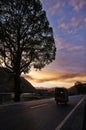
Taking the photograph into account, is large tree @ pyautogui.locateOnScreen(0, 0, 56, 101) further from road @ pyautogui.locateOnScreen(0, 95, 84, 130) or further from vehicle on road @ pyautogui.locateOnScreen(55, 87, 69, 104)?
road @ pyautogui.locateOnScreen(0, 95, 84, 130)

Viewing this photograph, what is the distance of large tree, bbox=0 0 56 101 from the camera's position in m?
58.2

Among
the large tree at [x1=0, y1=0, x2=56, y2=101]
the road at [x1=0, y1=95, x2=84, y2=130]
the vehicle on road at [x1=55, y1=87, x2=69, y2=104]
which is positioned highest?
the large tree at [x1=0, y1=0, x2=56, y2=101]

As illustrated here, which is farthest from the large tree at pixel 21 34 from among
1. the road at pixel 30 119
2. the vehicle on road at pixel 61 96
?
the road at pixel 30 119

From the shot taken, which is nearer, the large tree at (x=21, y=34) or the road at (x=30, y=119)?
the road at (x=30, y=119)

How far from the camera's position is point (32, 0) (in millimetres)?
59094

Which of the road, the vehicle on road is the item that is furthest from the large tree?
the road

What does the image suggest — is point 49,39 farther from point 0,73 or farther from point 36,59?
point 0,73

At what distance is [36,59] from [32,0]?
1020cm

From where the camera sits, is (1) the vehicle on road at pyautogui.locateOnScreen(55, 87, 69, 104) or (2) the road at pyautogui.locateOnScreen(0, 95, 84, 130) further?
(1) the vehicle on road at pyautogui.locateOnScreen(55, 87, 69, 104)

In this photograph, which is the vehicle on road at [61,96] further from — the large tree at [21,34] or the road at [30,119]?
the road at [30,119]

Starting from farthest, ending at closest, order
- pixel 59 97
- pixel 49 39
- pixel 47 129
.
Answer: pixel 49 39, pixel 59 97, pixel 47 129

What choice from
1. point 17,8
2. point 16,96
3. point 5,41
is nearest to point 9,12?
point 17,8

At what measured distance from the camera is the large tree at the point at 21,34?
58156 mm

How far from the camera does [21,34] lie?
5894 cm
